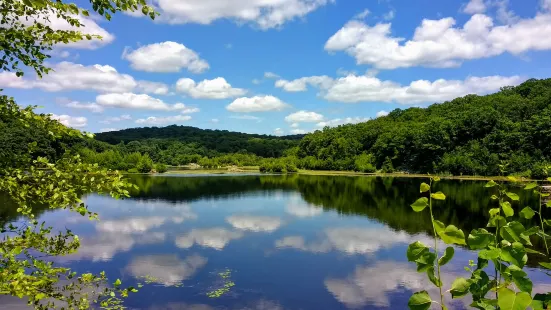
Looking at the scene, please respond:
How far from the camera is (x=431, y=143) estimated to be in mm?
100938

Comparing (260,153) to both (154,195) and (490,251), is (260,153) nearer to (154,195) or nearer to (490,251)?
(154,195)

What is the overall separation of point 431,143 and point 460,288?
351 ft

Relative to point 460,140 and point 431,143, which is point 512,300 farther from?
point 460,140

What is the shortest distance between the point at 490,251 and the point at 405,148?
113 m

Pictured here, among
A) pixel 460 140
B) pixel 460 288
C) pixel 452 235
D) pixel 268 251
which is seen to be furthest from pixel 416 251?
pixel 460 140

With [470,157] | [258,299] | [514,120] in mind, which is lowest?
[258,299]

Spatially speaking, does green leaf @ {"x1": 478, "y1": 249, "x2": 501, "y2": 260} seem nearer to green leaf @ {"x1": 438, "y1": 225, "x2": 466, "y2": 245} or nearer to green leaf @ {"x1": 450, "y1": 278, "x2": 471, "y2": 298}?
green leaf @ {"x1": 438, "y1": 225, "x2": 466, "y2": 245}

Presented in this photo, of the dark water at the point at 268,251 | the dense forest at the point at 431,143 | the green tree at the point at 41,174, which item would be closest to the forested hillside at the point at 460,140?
the dense forest at the point at 431,143

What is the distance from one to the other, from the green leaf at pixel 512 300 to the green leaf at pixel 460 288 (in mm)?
317

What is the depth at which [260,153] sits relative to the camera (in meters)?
191

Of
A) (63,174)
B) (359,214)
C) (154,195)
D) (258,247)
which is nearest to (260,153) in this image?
(154,195)

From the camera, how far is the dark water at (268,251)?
60.4 feet

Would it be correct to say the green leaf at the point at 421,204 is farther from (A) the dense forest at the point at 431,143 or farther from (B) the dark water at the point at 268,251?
(A) the dense forest at the point at 431,143

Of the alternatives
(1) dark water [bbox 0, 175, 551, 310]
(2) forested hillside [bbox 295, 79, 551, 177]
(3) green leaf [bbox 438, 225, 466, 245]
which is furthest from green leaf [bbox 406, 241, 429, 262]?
(2) forested hillside [bbox 295, 79, 551, 177]
